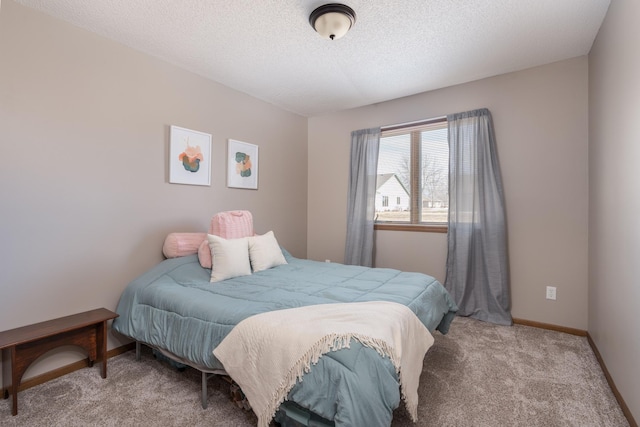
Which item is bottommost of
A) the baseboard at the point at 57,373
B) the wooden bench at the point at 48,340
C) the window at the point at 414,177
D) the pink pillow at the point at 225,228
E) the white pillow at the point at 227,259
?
the baseboard at the point at 57,373

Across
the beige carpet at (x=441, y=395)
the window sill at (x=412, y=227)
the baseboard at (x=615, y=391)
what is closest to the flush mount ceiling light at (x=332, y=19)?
the window sill at (x=412, y=227)

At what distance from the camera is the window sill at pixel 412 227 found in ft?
11.0

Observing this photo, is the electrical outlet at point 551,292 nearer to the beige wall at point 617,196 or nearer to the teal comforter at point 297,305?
the beige wall at point 617,196

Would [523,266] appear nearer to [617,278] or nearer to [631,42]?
[617,278]

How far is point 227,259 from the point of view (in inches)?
94.8

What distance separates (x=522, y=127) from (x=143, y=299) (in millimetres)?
3590

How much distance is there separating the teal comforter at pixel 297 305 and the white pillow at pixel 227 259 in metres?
0.08

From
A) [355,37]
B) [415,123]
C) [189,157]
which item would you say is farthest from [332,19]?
[415,123]

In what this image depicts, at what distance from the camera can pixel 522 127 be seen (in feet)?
9.52

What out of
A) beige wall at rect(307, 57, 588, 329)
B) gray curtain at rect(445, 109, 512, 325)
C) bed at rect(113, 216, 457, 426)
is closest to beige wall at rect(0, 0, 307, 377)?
bed at rect(113, 216, 457, 426)

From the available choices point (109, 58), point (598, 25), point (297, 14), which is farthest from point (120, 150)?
point (598, 25)

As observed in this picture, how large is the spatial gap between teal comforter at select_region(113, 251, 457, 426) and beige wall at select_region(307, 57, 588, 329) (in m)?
1.13

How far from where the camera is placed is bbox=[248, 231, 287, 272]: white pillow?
2645 mm

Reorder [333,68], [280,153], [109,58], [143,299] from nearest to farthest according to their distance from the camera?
[143,299] → [109,58] → [333,68] → [280,153]
